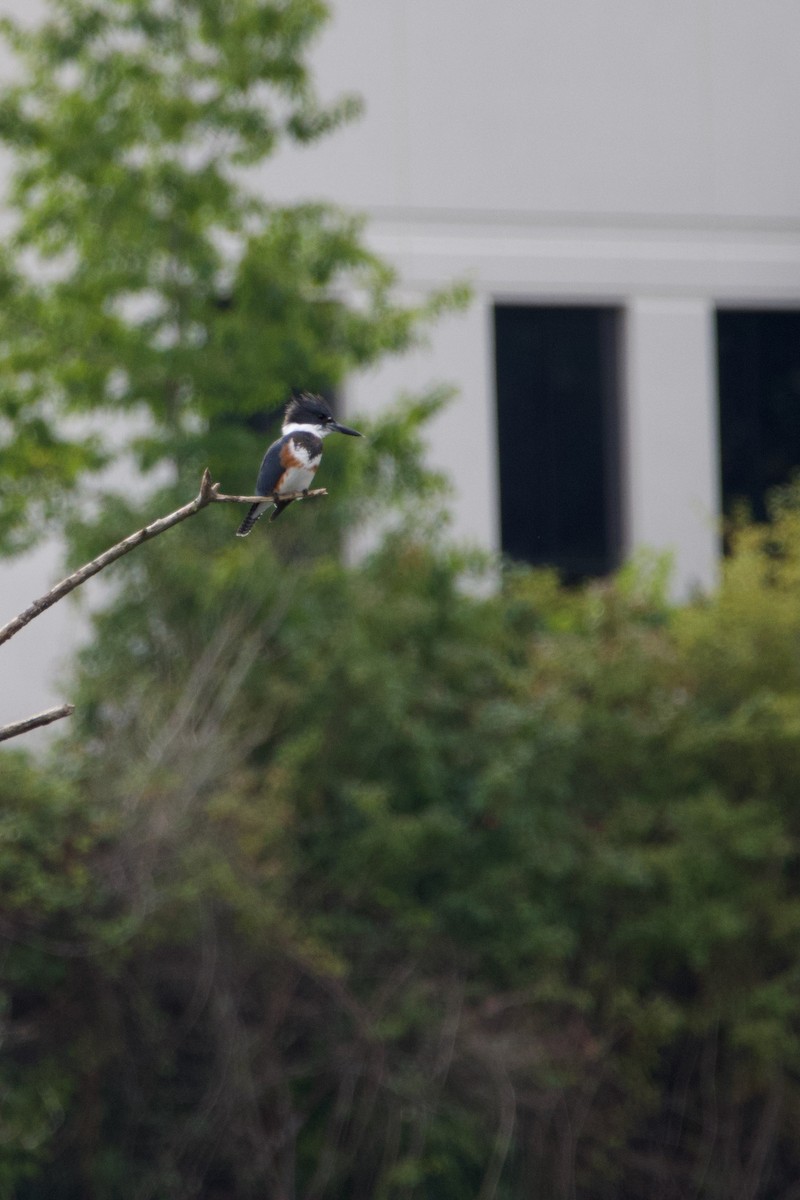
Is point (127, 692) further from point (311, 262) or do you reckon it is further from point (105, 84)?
point (105, 84)

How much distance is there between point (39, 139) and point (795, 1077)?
17.0ft

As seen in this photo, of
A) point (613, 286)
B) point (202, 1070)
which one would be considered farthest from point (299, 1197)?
point (613, 286)

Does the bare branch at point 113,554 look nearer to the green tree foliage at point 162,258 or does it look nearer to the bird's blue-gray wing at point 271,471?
the bird's blue-gray wing at point 271,471

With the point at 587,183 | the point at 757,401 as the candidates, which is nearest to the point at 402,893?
the point at 587,183

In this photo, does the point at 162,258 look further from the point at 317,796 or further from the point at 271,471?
the point at 271,471

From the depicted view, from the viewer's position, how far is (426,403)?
873 centimetres

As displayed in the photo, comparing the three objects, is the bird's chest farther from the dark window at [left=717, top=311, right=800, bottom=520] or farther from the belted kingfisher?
the dark window at [left=717, top=311, right=800, bottom=520]

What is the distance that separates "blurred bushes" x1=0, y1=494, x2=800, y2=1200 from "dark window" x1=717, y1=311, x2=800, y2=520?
458cm

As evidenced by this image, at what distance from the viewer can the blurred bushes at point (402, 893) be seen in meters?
7.08

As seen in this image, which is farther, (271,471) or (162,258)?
(162,258)

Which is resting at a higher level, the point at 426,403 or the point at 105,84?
the point at 105,84

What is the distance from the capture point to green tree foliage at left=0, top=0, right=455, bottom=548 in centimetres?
823

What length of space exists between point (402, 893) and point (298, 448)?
15.2 feet

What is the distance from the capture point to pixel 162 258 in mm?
8477
